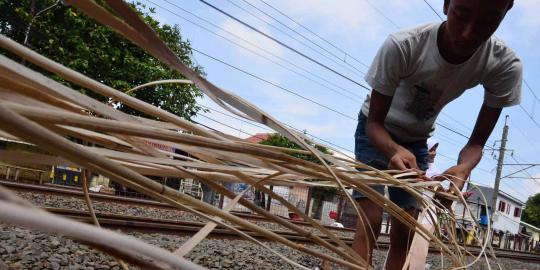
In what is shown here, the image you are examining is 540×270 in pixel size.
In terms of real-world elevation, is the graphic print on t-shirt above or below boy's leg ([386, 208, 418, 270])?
above

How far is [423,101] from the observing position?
7.61 ft

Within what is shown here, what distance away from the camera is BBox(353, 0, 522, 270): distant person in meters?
1.97

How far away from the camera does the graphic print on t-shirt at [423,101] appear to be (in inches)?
89.7

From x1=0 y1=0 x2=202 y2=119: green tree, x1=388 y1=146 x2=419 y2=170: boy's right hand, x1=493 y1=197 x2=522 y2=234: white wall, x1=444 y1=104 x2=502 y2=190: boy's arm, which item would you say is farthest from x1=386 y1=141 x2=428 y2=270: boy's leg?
x1=493 y1=197 x2=522 y2=234: white wall

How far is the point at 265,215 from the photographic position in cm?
79

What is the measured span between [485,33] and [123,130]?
6.01 ft

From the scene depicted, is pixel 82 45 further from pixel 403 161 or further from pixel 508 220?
pixel 508 220

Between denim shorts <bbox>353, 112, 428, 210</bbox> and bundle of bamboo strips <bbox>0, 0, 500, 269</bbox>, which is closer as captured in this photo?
bundle of bamboo strips <bbox>0, 0, 500, 269</bbox>

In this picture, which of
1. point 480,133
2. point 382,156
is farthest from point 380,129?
point 480,133

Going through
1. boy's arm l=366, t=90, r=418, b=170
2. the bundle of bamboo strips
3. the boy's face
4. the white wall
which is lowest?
the white wall

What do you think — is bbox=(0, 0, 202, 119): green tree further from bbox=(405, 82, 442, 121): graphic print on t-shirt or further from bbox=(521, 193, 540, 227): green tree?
bbox=(521, 193, 540, 227): green tree

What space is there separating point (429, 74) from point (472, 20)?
402mm

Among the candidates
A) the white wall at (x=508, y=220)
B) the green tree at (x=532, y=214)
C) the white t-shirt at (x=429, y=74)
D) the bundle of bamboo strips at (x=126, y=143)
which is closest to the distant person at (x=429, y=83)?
the white t-shirt at (x=429, y=74)

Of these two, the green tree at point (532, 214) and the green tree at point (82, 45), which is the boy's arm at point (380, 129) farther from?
the green tree at point (532, 214)
